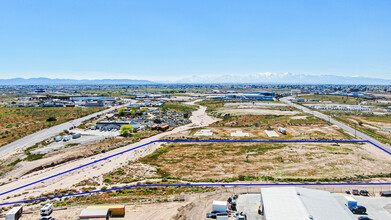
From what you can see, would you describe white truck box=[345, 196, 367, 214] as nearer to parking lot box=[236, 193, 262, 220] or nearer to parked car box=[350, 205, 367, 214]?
parked car box=[350, 205, 367, 214]

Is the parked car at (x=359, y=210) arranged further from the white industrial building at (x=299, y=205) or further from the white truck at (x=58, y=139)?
the white truck at (x=58, y=139)

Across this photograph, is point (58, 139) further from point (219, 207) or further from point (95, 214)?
point (219, 207)

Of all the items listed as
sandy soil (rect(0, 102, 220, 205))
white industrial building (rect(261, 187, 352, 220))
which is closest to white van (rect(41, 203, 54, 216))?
sandy soil (rect(0, 102, 220, 205))

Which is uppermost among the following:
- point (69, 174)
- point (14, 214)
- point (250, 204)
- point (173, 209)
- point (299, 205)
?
point (299, 205)

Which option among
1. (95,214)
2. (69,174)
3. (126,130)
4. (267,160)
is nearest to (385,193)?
(267,160)

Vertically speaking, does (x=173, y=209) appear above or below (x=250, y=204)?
below
